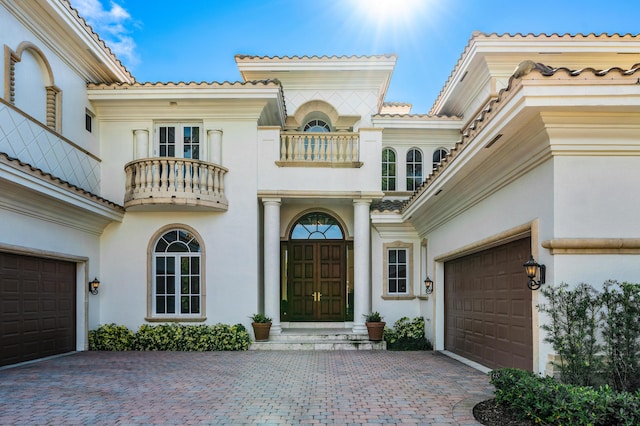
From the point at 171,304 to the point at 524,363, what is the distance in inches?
344

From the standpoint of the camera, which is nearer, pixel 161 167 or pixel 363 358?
pixel 363 358

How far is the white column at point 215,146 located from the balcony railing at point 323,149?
1618mm

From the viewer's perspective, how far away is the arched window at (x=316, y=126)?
1557 cm

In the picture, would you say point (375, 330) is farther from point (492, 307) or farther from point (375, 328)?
Result: point (492, 307)

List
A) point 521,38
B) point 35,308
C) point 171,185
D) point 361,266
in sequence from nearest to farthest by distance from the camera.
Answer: point 35,308 < point 171,185 < point 521,38 < point 361,266

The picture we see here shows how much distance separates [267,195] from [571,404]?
930 cm

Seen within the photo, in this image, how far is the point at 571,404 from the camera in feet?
15.3

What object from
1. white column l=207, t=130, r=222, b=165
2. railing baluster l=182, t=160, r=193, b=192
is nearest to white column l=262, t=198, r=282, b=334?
white column l=207, t=130, r=222, b=165

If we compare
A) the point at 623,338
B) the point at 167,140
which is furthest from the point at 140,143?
the point at 623,338

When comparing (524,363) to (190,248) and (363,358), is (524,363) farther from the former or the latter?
→ (190,248)

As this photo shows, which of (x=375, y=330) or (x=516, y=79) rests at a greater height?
(x=516, y=79)

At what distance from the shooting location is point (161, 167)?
480 inches

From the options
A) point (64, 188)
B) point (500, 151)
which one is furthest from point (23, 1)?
point (500, 151)

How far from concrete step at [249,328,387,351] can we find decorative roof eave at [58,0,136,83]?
27.0 ft
